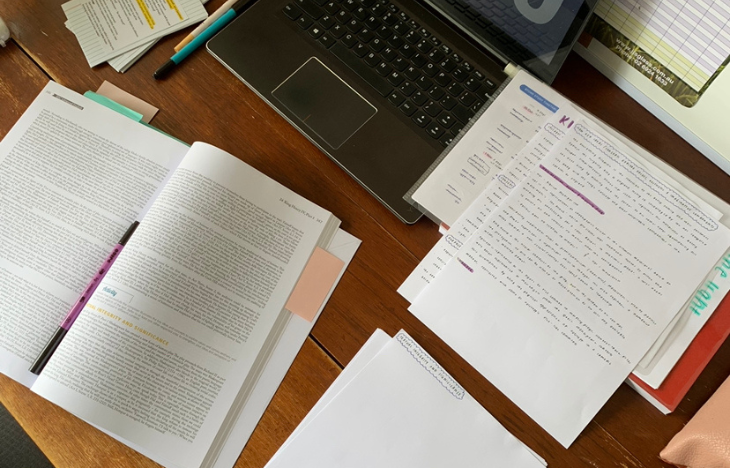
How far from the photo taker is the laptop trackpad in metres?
0.64

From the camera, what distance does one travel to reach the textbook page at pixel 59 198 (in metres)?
0.57

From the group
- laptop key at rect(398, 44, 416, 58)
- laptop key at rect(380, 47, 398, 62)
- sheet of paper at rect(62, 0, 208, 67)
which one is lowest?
A: sheet of paper at rect(62, 0, 208, 67)

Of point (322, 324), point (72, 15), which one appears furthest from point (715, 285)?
point (72, 15)

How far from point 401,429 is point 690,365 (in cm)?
27

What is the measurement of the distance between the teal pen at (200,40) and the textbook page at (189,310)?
0.12 meters

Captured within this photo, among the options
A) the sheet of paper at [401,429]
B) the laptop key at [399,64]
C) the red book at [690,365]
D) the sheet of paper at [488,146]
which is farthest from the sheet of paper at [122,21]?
the red book at [690,365]

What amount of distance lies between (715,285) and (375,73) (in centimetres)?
40

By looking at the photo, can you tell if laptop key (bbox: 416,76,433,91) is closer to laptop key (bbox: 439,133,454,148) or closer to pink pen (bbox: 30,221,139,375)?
laptop key (bbox: 439,133,454,148)

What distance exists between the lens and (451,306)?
57cm

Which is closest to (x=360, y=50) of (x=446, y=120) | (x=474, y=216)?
(x=446, y=120)

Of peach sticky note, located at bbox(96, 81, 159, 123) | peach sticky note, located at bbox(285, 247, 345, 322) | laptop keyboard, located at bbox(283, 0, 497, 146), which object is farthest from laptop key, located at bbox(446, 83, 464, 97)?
peach sticky note, located at bbox(96, 81, 159, 123)

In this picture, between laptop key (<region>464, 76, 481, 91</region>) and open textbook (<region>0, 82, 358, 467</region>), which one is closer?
open textbook (<region>0, 82, 358, 467</region>)

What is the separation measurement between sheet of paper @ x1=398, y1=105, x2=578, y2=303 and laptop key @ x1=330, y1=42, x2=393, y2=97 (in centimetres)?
16

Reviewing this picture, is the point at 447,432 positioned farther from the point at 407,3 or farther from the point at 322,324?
the point at 407,3
